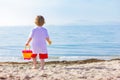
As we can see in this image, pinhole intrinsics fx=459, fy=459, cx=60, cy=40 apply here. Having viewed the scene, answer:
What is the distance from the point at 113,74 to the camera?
1286 cm

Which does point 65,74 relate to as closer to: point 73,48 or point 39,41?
point 39,41

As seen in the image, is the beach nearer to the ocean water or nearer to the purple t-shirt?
the purple t-shirt

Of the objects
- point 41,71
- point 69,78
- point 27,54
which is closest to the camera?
point 69,78

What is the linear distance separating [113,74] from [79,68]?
5.24ft

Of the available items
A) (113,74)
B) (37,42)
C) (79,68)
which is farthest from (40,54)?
(113,74)

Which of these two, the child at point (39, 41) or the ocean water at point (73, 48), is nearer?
the child at point (39, 41)

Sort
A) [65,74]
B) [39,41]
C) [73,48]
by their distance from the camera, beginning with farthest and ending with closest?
[73,48], [39,41], [65,74]

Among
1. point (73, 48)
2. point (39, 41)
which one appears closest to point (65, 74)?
point (39, 41)

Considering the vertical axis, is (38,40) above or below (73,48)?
above

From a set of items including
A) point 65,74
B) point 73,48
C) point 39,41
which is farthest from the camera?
point 73,48

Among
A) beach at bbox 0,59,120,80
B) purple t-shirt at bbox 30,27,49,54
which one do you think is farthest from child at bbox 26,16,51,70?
beach at bbox 0,59,120,80

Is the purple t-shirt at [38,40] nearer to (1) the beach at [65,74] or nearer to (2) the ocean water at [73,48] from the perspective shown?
(1) the beach at [65,74]

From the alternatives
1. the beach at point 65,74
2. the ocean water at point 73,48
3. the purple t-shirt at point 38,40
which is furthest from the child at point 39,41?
the ocean water at point 73,48

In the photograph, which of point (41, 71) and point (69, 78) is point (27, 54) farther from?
point (69, 78)
